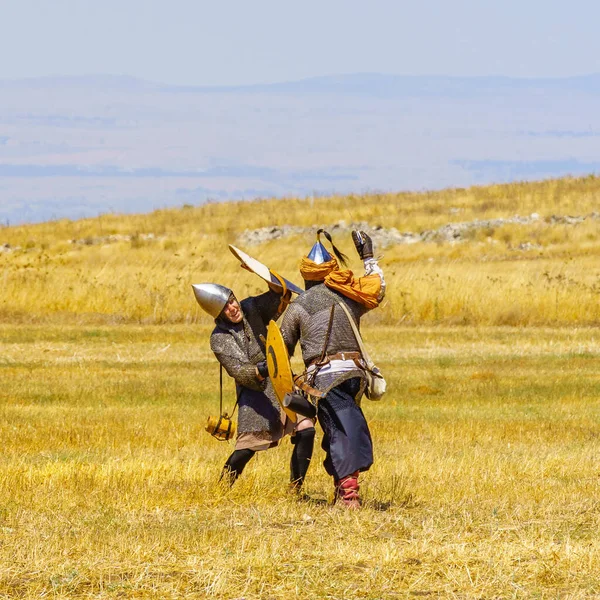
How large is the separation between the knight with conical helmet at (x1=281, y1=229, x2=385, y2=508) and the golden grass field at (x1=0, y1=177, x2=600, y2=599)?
34cm

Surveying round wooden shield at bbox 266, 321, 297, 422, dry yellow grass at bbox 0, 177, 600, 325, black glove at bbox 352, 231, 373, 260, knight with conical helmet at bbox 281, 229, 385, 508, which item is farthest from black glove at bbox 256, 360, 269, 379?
dry yellow grass at bbox 0, 177, 600, 325

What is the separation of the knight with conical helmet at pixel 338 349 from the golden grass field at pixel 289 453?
1.13ft

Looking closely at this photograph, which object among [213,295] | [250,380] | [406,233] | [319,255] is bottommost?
[406,233]

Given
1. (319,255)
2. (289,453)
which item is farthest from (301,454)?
(289,453)

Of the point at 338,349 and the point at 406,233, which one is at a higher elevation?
the point at 338,349

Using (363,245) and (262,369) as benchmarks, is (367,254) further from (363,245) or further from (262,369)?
(262,369)

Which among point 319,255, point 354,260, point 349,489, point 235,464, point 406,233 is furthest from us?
point 406,233

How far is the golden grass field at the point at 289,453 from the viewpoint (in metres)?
6.80

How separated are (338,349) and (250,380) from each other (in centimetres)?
74

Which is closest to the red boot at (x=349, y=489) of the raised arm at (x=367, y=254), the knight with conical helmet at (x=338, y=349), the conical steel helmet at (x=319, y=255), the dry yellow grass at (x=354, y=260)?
the knight with conical helmet at (x=338, y=349)

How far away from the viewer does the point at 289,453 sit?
12219 millimetres

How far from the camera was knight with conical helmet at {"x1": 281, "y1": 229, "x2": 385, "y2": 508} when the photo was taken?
8742mm

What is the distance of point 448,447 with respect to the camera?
12.4m

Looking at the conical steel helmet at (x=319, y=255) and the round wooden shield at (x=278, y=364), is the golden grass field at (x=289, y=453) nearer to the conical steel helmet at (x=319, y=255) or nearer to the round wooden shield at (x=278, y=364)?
the round wooden shield at (x=278, y=364)
